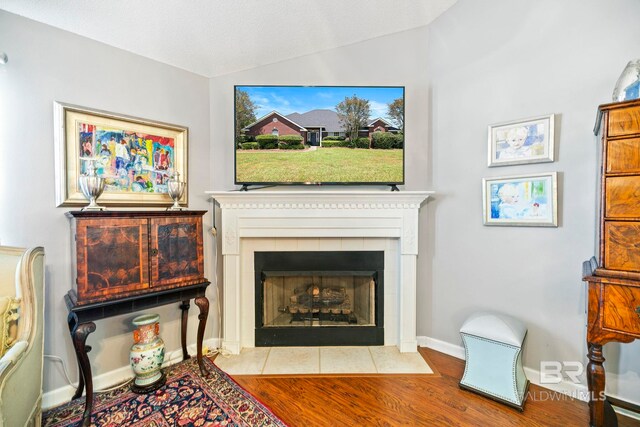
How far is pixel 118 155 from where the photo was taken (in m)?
1.96

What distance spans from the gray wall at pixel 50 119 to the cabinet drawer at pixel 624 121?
283 centimetres

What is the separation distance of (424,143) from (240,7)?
5.83 feet

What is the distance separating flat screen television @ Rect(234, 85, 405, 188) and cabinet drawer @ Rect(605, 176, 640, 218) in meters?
1.28

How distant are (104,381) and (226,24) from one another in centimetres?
267

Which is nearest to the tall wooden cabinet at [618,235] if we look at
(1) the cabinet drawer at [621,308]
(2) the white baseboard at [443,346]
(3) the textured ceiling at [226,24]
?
(1) the cabinet drawer at [621,308]

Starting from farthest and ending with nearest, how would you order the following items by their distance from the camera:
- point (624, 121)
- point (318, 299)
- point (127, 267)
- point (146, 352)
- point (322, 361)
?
point (318, 299) → point (322, 361) → point (146, 352) → point (127, 267) → point (624, 121)

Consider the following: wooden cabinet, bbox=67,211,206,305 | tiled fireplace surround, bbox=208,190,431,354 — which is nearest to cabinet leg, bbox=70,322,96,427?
wooden cabinet, bbox=67,211,206,305

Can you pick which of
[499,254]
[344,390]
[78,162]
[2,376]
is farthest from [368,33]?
[2,376]

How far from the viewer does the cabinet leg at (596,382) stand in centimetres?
132

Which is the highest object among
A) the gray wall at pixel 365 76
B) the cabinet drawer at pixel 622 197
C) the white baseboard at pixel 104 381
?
the gray wall at pixel 365 76

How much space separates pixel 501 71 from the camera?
2031mm

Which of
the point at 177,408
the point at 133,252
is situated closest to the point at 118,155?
the point at 133,252

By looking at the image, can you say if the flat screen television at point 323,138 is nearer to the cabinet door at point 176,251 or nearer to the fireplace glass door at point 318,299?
the cabinet door at point 176,251

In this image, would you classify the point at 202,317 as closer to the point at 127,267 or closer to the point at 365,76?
the point at 127,267
